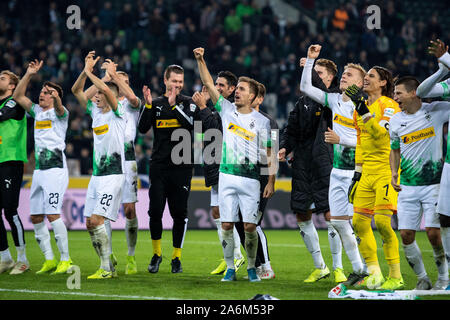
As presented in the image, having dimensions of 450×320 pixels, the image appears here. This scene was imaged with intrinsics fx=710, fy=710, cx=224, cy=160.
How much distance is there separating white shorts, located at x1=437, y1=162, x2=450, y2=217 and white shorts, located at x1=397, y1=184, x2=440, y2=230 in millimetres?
286

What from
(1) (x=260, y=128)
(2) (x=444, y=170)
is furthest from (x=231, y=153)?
(2) (x=444, y=170)

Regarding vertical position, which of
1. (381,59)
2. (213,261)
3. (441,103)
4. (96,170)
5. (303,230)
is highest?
(381,59)

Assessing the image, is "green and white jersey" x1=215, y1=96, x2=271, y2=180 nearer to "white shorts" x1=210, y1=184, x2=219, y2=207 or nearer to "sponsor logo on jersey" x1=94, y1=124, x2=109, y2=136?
"sponsor logo on jersey" x1=94, y1=124, x2=109, y2=136

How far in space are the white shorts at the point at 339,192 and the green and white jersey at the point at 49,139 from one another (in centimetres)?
383

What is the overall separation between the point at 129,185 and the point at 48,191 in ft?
3.82

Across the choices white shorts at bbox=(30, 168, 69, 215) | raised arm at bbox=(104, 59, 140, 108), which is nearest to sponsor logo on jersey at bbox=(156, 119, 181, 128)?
raised arm at bbox=(104, 59, 140, 108)

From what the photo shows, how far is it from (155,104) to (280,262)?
3.32 meters

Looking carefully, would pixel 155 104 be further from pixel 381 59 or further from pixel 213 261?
pixel 381 59

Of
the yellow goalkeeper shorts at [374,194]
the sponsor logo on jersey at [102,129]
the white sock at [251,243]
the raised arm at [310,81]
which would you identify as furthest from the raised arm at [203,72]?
the yellow goalkeeper shorts at [374,194]

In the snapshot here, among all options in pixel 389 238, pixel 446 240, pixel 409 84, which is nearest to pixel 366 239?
pixel 389 238

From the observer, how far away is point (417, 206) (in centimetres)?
778

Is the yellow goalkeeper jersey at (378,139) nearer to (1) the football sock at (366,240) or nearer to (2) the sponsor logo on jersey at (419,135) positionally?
(2) the sponsor logo on jersey at (419,135)

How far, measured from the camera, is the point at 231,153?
889cm

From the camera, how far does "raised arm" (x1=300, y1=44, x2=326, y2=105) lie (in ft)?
27.6
